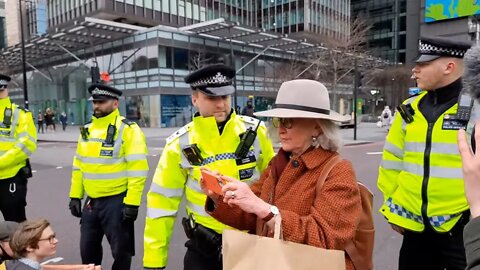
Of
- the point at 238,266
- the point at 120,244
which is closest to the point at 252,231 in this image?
the point at 238,266

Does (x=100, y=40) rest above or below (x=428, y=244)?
above

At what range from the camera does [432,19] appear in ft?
149

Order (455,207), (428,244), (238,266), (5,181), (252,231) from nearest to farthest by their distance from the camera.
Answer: (238,266) → (252,231) → (455,207) → (428,244) → (5,181)

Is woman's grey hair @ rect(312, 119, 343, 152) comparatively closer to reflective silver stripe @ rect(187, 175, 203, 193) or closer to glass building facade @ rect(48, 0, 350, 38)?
reflective silver stripe @ rect(187, 175, 203, 193)

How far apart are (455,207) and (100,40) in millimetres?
30871

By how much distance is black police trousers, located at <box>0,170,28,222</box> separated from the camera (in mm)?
4082

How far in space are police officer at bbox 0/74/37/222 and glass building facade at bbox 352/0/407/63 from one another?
63.4m

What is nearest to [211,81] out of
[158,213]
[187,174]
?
[187,174]

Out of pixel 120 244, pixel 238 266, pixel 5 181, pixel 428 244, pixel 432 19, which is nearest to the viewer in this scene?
pixel 238 266

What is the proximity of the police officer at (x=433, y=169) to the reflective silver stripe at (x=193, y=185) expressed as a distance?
1.35m

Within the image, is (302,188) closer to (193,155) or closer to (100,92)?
(193,155)

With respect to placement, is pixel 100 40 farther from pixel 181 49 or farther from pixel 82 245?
pixel 82 245

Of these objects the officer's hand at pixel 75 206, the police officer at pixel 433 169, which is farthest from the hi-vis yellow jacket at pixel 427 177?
the officer's hand at pixel 75 206

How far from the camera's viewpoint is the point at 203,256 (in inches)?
94.3
